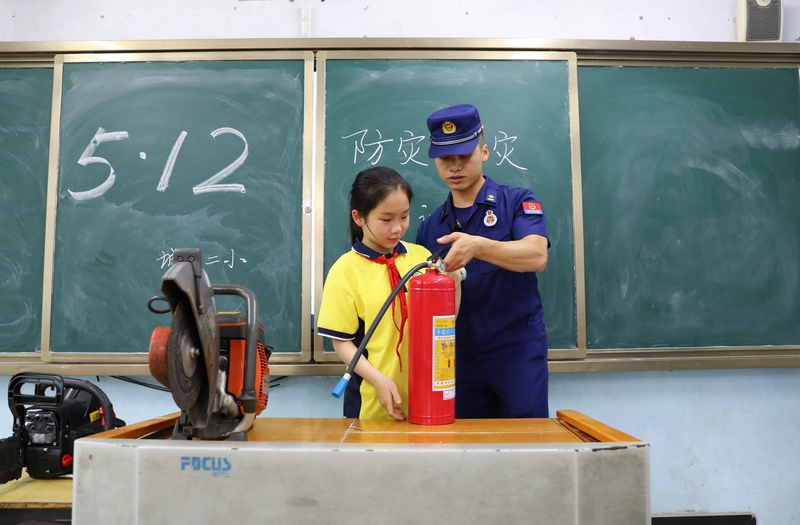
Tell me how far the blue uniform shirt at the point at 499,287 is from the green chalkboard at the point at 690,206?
28.6 inches

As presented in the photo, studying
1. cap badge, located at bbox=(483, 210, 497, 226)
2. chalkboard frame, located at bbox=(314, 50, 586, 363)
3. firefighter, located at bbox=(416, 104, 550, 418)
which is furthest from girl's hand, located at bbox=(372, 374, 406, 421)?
chalkboard frame, located at bbox=(314, 50, 586, 363)

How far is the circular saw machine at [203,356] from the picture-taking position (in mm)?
945

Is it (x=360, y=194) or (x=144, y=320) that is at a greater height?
(x=360, y=194)

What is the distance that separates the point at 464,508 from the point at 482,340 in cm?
88

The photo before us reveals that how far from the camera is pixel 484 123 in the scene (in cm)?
232

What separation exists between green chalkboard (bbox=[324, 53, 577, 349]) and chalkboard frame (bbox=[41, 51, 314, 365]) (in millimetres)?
90

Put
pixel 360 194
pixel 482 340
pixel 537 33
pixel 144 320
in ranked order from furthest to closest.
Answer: pixel 537 33, pixel 144 320, pixel 482 340, pixel 360 194

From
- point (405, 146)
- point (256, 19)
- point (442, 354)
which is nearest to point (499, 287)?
point (442, 354)

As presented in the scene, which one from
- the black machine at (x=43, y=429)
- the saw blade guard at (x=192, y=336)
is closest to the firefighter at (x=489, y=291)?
the saw blade guard at (x=192, y=336)

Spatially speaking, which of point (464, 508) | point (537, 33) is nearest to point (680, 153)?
point (537, 33)

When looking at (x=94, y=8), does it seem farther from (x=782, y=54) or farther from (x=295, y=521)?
(x=782, y=54)

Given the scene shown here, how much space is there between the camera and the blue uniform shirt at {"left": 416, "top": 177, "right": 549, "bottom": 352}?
5.63 ft

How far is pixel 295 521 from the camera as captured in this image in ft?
2.91

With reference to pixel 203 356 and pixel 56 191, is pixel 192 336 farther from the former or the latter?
pixel 56 191
